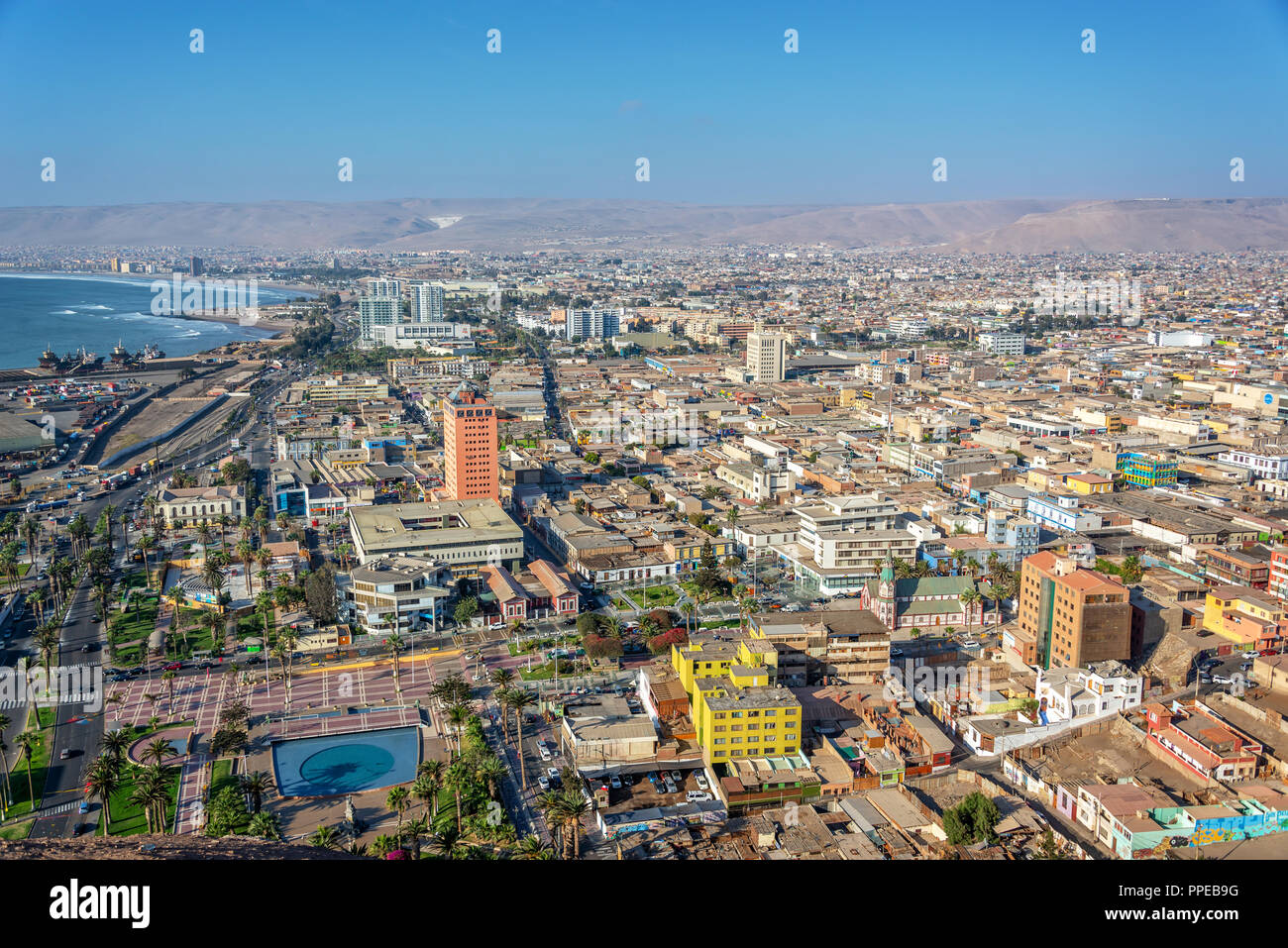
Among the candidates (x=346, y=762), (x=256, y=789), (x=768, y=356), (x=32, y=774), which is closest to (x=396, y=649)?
(x=346, y=762)

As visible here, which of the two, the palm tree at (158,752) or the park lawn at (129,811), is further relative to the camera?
the palm tree at (158,752)

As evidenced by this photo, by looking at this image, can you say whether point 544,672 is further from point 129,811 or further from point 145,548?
point 145,548

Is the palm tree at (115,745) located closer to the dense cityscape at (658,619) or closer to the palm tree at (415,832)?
the dense cityscape at (658,619)

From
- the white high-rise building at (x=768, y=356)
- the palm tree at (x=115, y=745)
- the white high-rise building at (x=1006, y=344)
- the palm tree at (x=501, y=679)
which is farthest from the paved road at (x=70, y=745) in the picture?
the white high-rise building at (x=1006, y=344)

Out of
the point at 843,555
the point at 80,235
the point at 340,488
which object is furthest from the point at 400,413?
the point at 80,235

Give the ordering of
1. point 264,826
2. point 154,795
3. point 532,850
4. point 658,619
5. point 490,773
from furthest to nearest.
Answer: point 658,619
point 490,773
point 154,795
point 264,826
point 532,850

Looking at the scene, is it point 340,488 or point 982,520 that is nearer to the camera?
point 982,520
